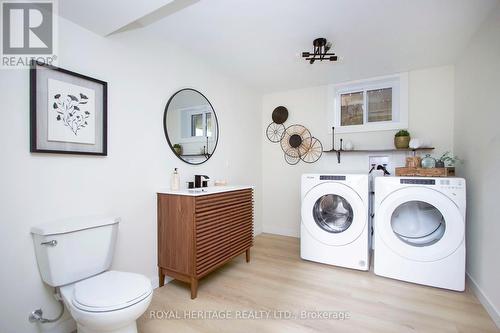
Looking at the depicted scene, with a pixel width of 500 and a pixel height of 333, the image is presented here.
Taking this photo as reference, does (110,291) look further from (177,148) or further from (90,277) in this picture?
(177,148)

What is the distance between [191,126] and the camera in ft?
7.91

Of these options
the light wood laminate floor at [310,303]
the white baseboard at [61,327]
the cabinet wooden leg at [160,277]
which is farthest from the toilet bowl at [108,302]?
the cabinet wooden leg at [160,277]

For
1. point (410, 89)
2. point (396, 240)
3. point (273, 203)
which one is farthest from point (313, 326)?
point (410, 89)

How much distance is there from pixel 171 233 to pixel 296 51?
2117 millimetres

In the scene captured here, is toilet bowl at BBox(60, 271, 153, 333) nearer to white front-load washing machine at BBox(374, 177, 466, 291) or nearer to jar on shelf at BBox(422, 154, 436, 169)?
white front-load washing machine at BBox(374, 177, 466, 291)

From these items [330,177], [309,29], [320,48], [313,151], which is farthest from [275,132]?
[309,29]

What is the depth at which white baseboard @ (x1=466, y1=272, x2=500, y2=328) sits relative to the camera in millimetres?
1593

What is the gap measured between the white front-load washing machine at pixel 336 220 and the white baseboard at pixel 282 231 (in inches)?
35.9

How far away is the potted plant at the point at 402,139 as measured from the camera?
106 inches

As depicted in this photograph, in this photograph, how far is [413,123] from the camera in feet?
9.37

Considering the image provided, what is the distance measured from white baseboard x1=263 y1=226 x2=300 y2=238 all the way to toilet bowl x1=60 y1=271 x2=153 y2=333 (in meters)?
2.58

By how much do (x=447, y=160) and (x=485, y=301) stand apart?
1402 millimetres

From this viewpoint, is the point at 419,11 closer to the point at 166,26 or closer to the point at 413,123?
the point at 413,123

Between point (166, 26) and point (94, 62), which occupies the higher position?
point (166, 26)
